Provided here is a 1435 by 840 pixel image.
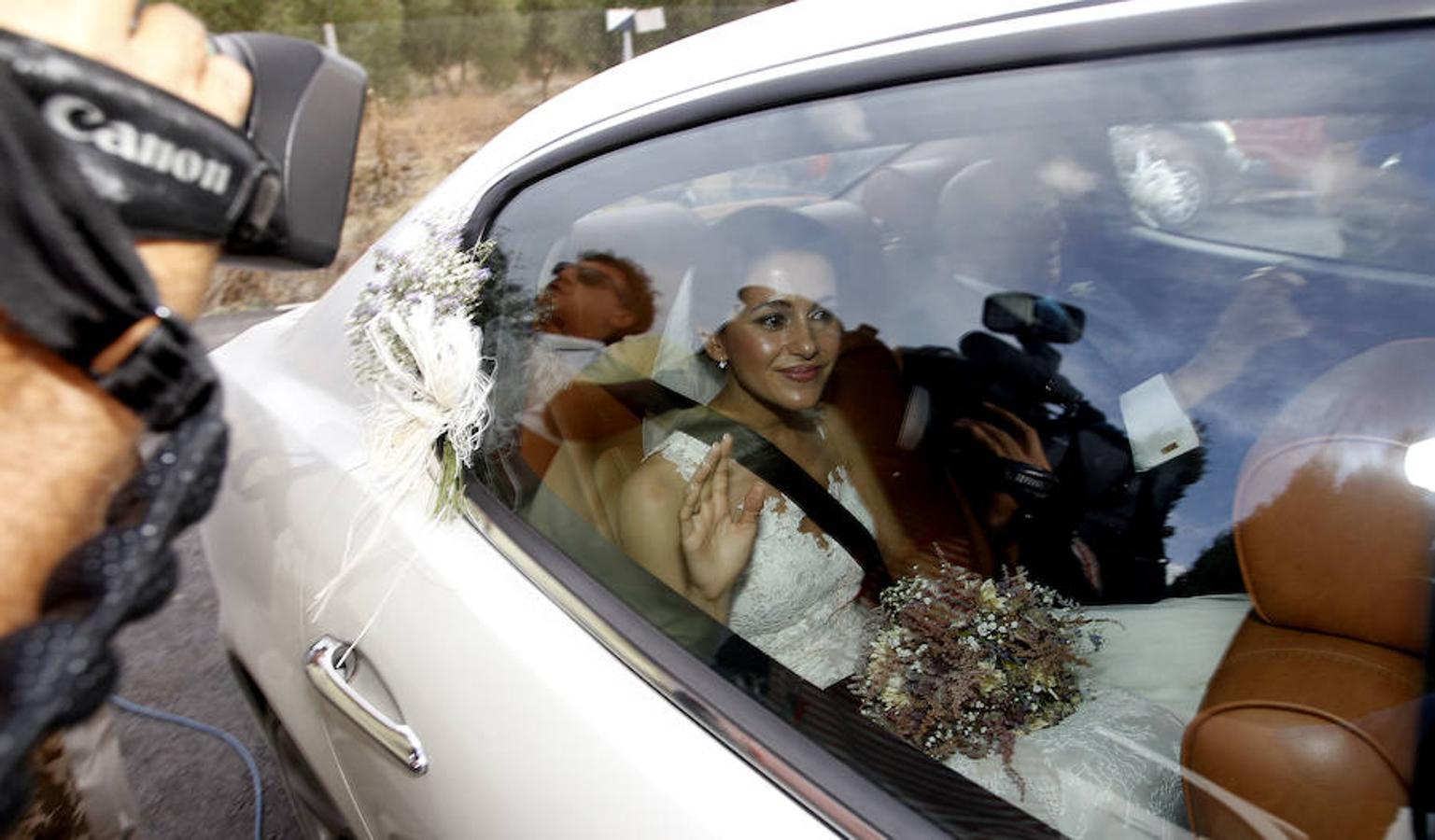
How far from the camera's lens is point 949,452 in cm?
175

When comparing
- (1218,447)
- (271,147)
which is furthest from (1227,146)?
(271,147)

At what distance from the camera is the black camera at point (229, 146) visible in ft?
1.94

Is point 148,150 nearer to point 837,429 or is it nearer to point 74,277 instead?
point 74,277

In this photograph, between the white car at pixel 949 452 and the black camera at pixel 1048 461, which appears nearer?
the white car at pixel 949 452

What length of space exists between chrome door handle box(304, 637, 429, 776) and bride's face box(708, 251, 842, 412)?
792mm

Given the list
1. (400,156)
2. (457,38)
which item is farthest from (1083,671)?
(457,38)

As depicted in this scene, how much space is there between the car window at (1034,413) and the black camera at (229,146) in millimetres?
570

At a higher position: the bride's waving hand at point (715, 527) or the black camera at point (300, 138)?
the black camera at point (300, 138)

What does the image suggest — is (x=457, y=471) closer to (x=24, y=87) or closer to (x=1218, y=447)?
(x=24, y=87)

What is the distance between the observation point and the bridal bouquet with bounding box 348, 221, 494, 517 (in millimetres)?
1411

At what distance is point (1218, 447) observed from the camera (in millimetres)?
1308

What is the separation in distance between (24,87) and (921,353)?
1254 millimetres

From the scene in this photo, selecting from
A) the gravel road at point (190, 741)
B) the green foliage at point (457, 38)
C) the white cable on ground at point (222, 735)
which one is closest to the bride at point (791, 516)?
the gravel road at point (190, 741)

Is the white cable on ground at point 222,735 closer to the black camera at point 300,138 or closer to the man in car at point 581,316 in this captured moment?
the man in car at point 581,316
